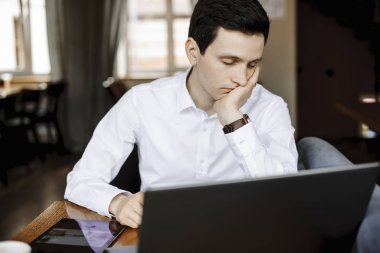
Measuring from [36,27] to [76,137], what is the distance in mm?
1564

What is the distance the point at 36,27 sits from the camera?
6.69 meters

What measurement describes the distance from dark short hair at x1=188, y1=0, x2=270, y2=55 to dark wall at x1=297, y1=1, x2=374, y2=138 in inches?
191

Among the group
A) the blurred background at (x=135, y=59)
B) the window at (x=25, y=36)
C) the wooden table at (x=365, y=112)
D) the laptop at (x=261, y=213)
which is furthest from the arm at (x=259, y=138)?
the window at (x=25, y=36)

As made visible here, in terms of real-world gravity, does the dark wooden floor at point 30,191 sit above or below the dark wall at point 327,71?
below

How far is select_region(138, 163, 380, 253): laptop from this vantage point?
0.72m

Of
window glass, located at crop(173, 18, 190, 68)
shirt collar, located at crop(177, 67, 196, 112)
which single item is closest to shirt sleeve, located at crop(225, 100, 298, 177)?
shirt collar, located at crop(177, 67, 196, 112)

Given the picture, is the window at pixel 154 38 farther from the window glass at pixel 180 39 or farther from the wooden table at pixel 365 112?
the wooden table at pixel 365 112

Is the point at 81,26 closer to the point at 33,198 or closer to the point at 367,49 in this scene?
the point at 33,198

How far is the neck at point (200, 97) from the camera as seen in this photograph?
160 cm

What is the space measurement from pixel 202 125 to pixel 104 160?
32 centimetres

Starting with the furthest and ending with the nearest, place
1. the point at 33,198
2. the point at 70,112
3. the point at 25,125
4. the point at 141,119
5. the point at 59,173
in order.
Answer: the point at 70,112 < the point at 25,125 < the point at 59,173 < the point at 33,198 < the point at 141,119

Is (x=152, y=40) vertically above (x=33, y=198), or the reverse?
(x=152, y=40)

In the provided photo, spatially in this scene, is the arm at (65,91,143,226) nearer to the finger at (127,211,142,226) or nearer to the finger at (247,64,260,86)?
the finger at (127,211,142,226)

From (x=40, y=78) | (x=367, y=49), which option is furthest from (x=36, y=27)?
(x=367, y=49)
